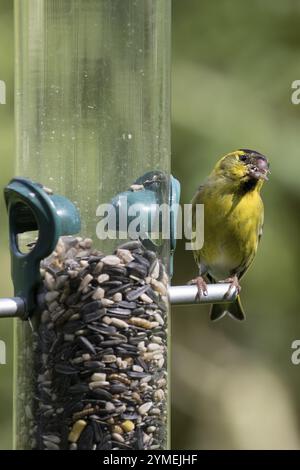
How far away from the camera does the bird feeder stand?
3.71 m

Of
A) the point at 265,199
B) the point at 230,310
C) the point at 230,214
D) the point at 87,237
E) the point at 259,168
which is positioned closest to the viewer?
the point at 87,237

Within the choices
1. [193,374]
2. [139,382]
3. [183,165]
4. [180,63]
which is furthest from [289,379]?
[139,382]

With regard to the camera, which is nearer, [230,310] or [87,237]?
[87,237]

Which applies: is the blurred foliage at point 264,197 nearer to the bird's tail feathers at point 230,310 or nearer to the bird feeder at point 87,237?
the bird's tail feathers at point 230,310

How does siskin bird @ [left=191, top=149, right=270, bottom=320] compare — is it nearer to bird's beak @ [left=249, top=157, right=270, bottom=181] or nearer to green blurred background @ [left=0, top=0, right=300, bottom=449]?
bird's beak @ [left=249, top=157, right=270, bottom=181]

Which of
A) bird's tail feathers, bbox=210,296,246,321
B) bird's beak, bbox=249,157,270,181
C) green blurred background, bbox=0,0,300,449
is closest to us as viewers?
bird's beak, bbox=249,157,270,181

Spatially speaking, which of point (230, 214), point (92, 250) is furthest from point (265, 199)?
point (92, 250)

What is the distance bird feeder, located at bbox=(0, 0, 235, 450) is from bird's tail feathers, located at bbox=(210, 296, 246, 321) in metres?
1.64

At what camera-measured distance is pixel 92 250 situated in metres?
3.77

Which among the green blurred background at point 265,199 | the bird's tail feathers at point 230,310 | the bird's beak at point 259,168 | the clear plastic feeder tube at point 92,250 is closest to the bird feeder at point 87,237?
the clear plastic feeder tube at point 92,250

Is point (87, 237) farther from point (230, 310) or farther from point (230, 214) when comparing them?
point (230, 310)

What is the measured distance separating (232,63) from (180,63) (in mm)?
278

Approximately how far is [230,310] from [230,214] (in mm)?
486

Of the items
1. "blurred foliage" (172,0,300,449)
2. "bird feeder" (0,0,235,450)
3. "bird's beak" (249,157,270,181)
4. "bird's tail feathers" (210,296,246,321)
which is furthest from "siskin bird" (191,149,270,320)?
"bird feeder" (0,0,235,450)
